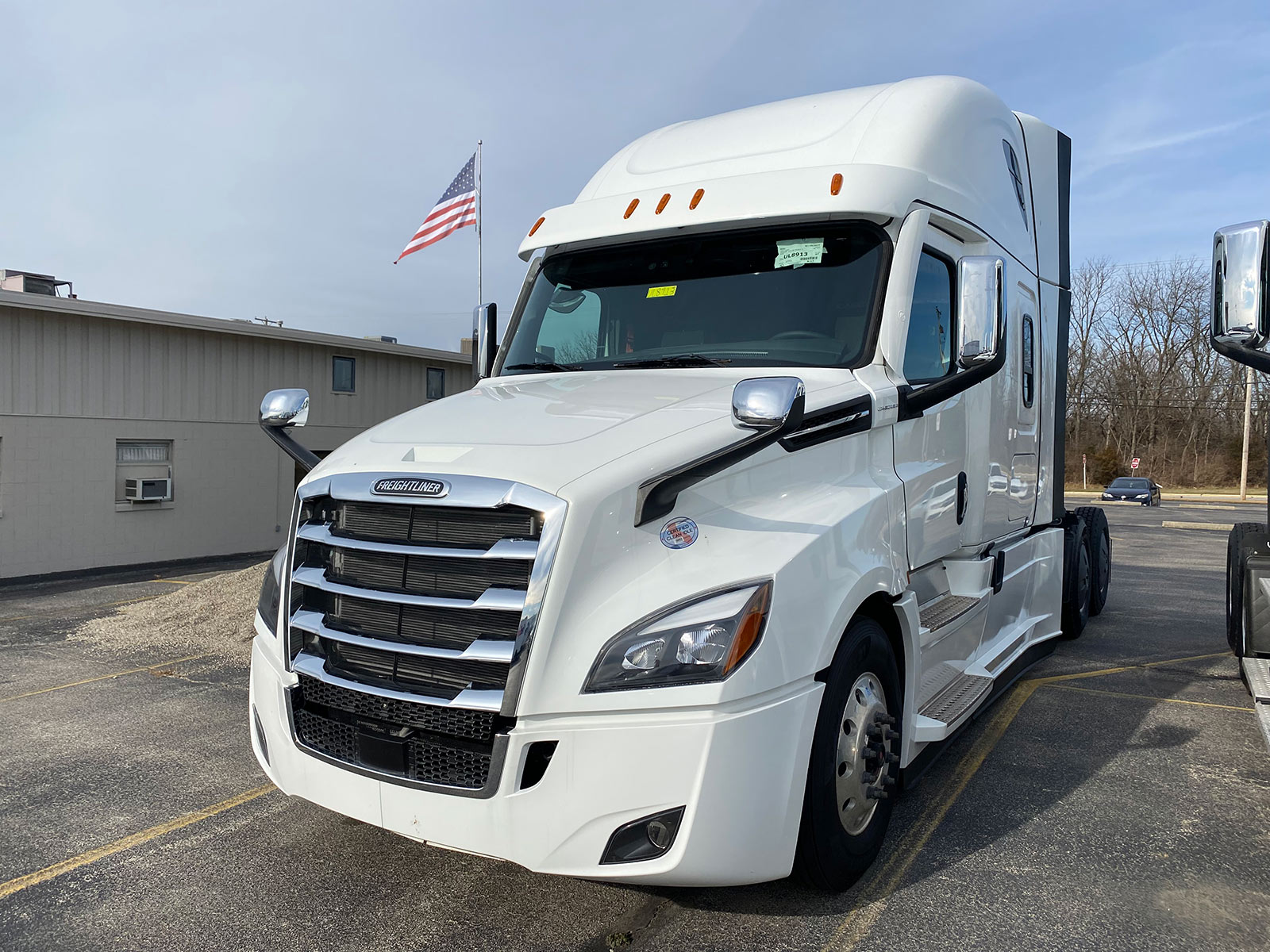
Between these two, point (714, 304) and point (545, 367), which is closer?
point (714, 304)

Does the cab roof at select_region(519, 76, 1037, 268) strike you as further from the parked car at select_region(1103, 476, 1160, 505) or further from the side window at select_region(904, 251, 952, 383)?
the parked car at select_region(1103, 476, 1160, 505)

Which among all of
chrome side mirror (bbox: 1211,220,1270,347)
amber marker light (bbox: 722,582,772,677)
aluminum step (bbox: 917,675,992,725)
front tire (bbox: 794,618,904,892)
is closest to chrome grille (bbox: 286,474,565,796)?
amber marker light (bbox: 722,582,772,677)

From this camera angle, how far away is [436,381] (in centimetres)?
2355

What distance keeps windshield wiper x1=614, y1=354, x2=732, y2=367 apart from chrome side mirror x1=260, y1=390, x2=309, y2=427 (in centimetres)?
141

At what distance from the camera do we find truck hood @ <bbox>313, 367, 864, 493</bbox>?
3.18 m

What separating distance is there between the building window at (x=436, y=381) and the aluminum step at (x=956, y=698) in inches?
765

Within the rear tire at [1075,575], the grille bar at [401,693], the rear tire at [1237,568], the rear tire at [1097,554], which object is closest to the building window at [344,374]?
the rear tire at [1097,554]

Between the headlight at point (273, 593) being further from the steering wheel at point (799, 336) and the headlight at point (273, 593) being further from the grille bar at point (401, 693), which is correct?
the steering wheel at point (799, 336)

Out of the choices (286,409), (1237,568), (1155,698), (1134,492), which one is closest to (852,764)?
(286,409)

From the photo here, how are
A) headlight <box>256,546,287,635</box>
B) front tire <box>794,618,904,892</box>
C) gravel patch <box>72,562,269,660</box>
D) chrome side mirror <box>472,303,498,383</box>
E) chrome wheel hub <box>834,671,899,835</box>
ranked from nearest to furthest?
front tire <box>794,618,904,892</box>, chrome wheel hub <box>834,671,899,835</box>, headlight <box>256,546,287,635</box>, chrome side mirror <box>472,303,498,383</box>, gravel patch <box>72,562,269,660</box>

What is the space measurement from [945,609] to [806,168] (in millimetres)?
2278

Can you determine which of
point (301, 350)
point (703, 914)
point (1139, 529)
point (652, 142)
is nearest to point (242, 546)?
point (301, 350)

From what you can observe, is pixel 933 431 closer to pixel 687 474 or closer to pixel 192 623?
pixel 687 474

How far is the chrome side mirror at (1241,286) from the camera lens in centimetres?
421
